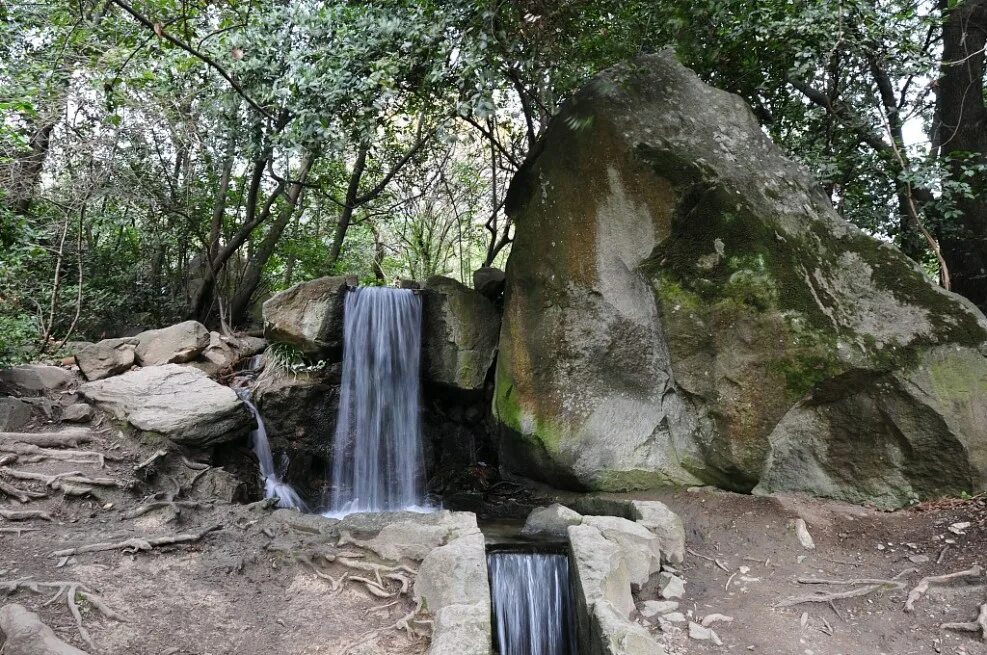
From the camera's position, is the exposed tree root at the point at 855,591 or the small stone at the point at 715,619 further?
the exposed tree root at the point at 855,591

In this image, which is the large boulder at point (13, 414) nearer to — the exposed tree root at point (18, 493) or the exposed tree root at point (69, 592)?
the exposed tree root at point (18, 493)

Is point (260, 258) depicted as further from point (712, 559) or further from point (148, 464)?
point (712, 559)

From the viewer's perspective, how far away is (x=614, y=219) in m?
7.27

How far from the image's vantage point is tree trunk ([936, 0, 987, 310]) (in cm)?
773

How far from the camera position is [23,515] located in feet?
16.8

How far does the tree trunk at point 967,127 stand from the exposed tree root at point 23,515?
33.3 ft

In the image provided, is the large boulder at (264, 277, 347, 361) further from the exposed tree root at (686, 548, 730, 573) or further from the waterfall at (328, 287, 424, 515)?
the exposed tree root at (686, 548, 730, 573)

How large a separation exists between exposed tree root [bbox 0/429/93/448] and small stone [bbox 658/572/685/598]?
5757 millimetres

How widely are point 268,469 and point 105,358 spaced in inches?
102

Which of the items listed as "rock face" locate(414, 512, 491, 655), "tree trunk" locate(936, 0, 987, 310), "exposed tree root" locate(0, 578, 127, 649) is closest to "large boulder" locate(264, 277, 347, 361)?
"rock face" locate(414, 512, 491, 655)

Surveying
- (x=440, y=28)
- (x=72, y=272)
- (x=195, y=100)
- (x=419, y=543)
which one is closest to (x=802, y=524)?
(x=419, y=543)

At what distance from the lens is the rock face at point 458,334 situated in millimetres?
8875

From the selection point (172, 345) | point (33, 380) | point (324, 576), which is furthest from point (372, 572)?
point (172, 345)

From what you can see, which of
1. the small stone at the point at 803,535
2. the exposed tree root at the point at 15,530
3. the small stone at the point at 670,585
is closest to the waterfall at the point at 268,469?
the exposed tree root at the point at 15,530
